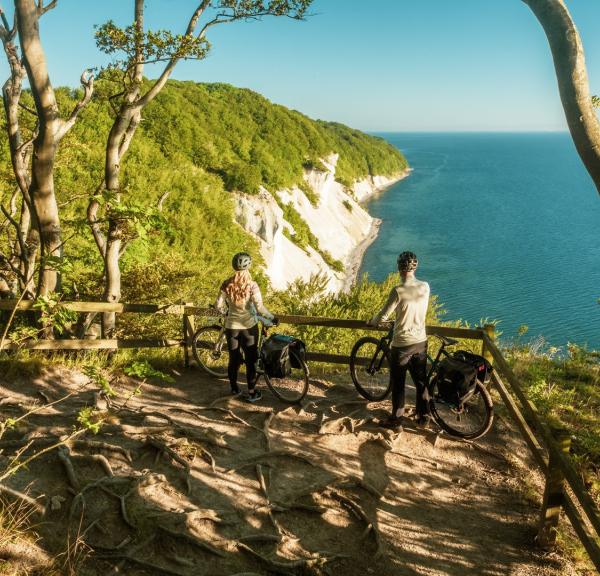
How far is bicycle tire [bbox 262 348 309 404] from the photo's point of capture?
7.96 m

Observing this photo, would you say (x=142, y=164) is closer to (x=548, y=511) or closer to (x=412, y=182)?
(x=548, y=511)

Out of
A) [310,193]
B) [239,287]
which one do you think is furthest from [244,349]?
[310,193]

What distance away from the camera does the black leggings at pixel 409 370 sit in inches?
273

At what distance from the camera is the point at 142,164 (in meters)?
46.2

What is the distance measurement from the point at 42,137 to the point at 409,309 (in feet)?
21.5

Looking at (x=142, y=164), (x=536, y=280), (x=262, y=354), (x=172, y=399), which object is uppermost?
(x=142, y=164)

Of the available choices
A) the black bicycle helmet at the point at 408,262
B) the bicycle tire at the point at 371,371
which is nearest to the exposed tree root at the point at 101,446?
the bicycle tire at the point at 371,371

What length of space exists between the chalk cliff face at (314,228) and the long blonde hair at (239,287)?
22.2 m

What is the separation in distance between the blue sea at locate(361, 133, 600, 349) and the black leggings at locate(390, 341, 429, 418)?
14025 millimetres

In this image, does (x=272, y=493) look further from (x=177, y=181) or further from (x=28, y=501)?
(x=177, y=181)

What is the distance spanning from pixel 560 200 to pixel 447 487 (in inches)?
5202

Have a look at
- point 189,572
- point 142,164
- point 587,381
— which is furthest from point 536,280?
point 189,572

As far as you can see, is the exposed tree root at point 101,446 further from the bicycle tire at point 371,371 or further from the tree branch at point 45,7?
the tree branch at point 45,7

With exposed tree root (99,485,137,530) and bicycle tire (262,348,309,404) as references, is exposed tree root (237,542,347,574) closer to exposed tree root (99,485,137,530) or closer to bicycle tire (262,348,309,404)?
exposed tree root (99,485,137,530)
